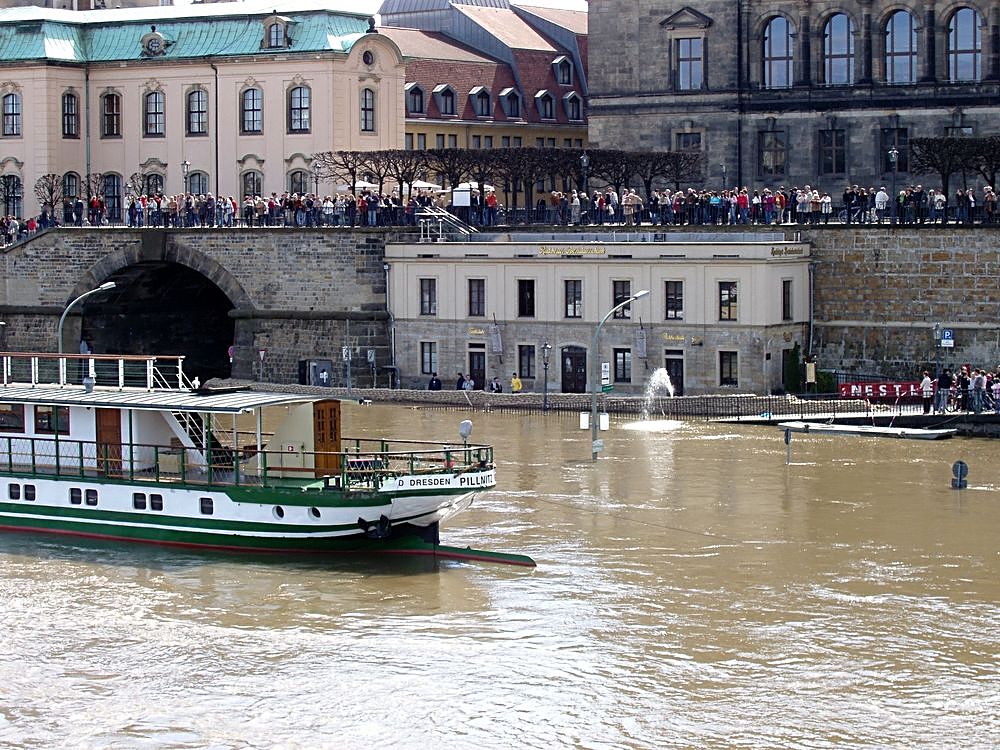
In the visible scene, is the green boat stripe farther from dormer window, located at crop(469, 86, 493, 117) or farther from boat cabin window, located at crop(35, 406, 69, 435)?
dormer window, located at crop(469, 86, 493, 117)

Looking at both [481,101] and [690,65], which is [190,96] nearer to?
[690,65]

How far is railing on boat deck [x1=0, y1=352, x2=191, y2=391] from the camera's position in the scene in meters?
42.7

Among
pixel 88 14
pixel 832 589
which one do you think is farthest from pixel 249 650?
pixel 88 14

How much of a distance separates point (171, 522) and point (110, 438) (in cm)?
241

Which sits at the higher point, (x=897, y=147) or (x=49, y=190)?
(x=897, y=147)

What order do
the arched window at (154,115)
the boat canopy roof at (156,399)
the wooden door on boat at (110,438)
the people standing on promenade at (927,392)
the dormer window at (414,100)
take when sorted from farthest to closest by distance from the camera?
the dormer window at (414,100), the arched window at (154,115), the people standing on promenade at (927,392), the wooden door on boat at (110,438), the boat canopy roof at (156,399)

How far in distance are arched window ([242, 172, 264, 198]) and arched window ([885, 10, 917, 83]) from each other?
69.1 ft

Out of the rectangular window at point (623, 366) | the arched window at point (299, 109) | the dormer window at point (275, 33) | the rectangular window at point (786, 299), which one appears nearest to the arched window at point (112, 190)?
the arched window at point (299, 109)

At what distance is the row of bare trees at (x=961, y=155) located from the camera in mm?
64875

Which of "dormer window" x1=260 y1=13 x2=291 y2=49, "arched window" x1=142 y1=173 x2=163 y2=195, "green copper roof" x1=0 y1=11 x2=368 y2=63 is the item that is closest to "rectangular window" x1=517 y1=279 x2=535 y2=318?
"green copper roof" x1=0 y1=11 x2=368 y2=63

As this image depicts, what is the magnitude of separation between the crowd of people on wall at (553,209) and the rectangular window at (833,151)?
0.87 meters

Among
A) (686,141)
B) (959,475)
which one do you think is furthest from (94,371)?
(686,141)

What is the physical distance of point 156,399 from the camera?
41.4 meters

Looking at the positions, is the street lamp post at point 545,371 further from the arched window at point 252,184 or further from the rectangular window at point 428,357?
the arched window at point 252,184
